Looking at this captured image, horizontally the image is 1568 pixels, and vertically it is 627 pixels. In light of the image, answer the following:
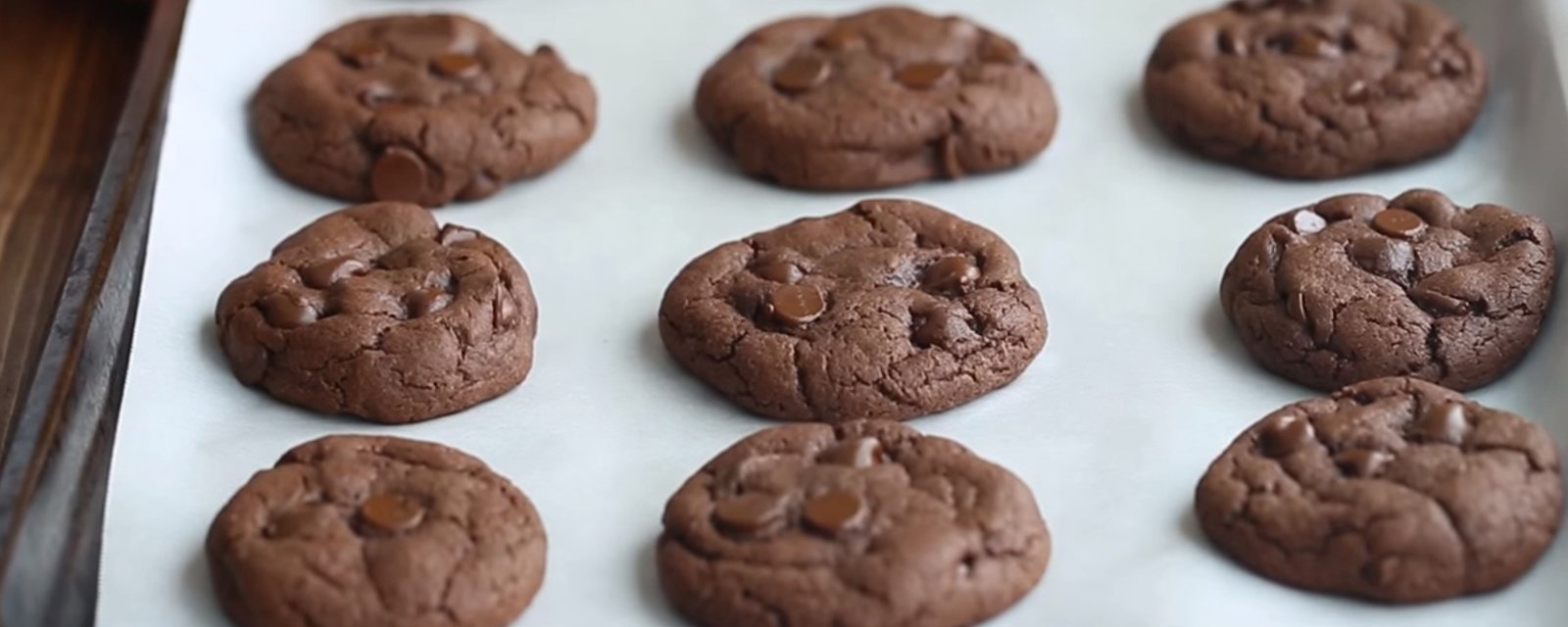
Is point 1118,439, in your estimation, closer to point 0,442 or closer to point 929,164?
point 929,164

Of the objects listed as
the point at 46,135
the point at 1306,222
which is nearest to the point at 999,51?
the point at 1306,222

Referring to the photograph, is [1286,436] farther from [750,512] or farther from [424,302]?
[424,302]

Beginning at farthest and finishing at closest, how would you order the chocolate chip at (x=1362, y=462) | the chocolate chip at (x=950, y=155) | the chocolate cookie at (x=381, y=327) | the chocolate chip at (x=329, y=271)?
the chocolate chip at (x=950, y=155) → the chocolate chip at (x=329, y=271) → the chocolate cookie at (x=381, y=327) → the chocolate chip at (x=1362, y=462)

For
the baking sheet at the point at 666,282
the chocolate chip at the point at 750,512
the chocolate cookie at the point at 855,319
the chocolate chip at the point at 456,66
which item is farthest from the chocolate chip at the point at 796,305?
the chocolate chip at the point at 456,66

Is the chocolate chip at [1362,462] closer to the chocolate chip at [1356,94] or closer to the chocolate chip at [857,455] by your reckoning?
the chocolate chip at [857,455]

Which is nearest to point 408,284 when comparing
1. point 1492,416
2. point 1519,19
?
point 1492,416
